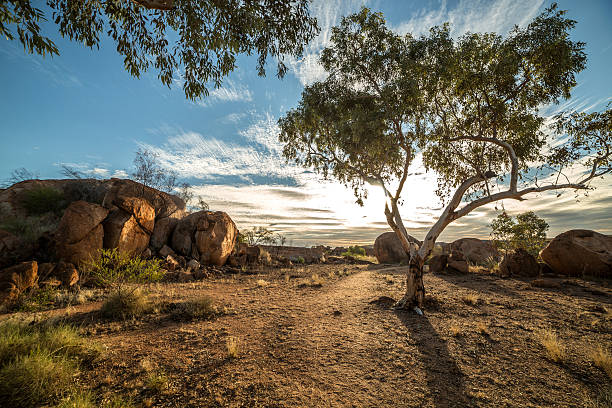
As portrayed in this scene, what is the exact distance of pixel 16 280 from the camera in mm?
8336

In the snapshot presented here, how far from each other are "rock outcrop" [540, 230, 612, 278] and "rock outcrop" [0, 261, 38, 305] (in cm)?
2463

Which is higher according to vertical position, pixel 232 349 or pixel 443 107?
pixel 443 107

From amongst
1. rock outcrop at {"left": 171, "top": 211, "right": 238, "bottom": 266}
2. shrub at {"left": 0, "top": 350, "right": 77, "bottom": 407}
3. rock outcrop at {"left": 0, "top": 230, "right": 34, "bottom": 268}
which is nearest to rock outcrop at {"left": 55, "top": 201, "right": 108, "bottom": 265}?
rock outcrop at {"left": 0, "top": 230, "right": 34, "bottom": 268}

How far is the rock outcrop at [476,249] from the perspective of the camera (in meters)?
22.0

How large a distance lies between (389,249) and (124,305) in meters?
25.1

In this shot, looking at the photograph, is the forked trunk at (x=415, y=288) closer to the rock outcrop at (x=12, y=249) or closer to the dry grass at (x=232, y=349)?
the dry grass at (x=232, y=349)

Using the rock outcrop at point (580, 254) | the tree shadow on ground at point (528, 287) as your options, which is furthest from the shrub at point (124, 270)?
the rock outcrop at point (580, 254)

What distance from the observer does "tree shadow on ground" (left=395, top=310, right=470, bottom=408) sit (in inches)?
153

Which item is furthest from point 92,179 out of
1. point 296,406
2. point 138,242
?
point 296,406

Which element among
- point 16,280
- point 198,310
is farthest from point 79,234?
point 198,310

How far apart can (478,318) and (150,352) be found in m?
9.04

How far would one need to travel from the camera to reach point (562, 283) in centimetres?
1130

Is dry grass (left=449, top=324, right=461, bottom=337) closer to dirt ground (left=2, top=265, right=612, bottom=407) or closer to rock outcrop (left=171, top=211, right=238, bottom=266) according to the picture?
dirt ground (left=2, top=265, right=612, bottom=407)

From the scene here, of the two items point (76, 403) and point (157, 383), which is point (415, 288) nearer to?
point (157, 383)
